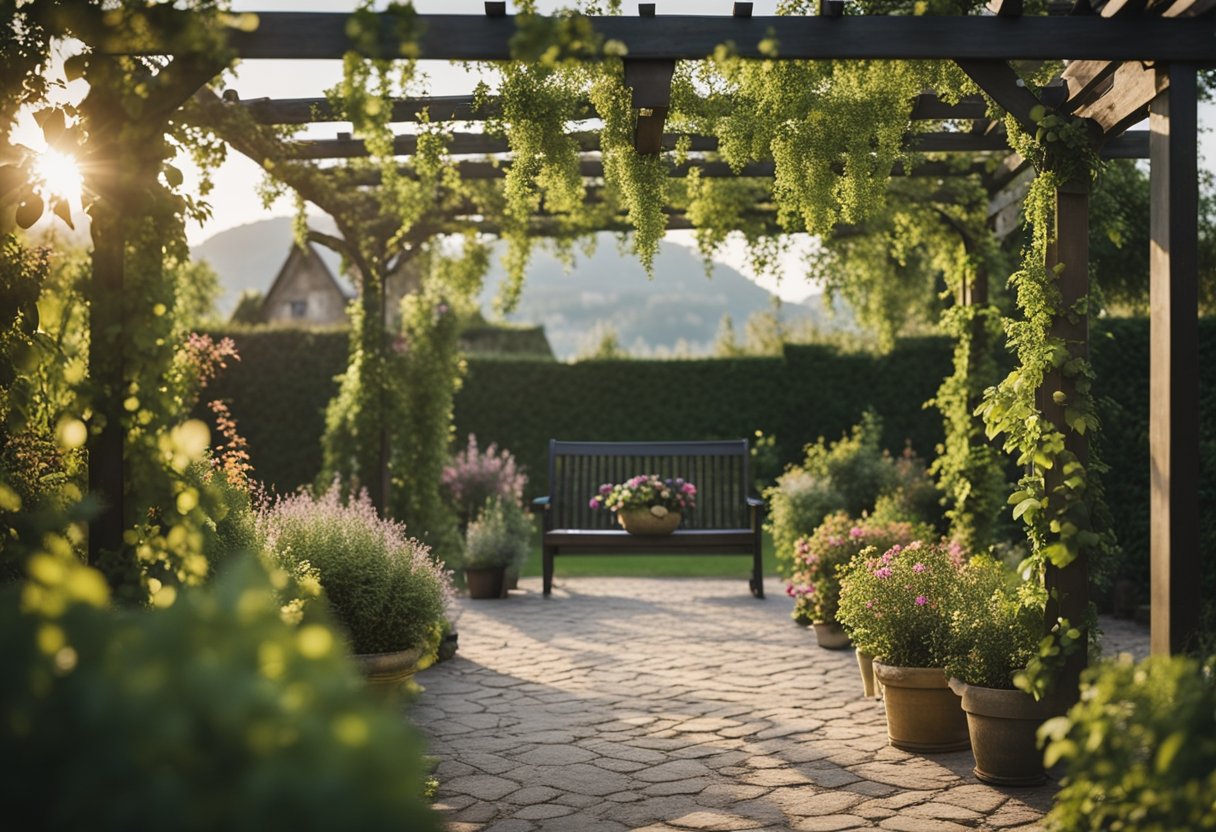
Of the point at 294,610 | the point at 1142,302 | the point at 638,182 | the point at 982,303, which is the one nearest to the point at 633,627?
the point at 982,303

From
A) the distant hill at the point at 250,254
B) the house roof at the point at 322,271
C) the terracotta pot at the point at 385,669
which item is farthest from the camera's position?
the distant hill at the point at 250,254

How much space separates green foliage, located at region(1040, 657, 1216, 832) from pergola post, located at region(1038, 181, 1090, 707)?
167cm

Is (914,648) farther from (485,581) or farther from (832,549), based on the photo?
(485,581)

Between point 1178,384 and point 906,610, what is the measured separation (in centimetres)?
148

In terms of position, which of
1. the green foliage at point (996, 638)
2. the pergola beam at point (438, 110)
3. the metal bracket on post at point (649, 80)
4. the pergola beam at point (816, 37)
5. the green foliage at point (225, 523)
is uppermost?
the pergola beam at point (438, 110)

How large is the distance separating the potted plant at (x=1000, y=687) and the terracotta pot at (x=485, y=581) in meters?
5.29

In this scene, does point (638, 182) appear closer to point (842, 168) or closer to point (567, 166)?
point (567, 166)

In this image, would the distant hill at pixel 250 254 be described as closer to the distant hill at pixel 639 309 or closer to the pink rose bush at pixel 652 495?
the distant hill at pixel 639 309

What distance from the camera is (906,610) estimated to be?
457cm

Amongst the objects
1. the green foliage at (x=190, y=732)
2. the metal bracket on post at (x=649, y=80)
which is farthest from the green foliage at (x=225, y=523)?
the green foliage at (x=190, y=732)

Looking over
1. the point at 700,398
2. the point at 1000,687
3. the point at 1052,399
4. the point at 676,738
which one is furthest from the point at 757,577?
the point at 1052,399

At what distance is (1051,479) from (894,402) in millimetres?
8187

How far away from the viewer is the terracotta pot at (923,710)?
14.6 feet

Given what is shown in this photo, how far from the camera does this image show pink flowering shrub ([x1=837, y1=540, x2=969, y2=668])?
178 inches
